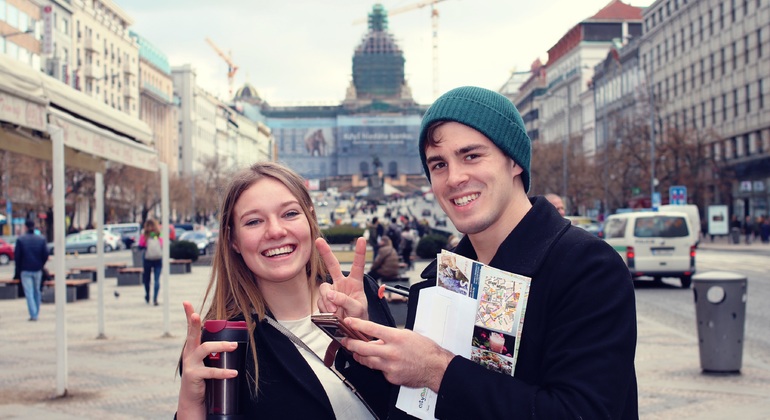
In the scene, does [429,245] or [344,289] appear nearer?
[344,289]

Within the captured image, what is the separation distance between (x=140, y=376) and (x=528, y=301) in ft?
27.6

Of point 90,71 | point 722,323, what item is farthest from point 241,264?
point 90,71

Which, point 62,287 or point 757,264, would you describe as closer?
point 62,287

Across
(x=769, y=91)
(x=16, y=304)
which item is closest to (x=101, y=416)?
(x=16, y=304)

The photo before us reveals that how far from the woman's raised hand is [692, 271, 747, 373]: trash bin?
8068mm

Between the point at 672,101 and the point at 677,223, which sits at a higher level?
the point at 672,101

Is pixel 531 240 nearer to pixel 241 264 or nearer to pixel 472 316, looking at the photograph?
pixel 472 316

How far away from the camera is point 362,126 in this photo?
17412cm

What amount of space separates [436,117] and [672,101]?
70.2 meters

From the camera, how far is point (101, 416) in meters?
8.06

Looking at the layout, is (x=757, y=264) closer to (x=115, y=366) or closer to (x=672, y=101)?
(x=115, y=366)

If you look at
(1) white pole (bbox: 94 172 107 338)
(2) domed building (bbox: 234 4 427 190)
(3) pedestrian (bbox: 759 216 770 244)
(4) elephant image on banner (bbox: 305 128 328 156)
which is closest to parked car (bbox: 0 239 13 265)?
(1) white pole (bbox: 94 172 107 338)

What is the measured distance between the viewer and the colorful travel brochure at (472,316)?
231 cm

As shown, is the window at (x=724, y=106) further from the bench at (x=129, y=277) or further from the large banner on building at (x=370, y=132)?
the large banner on building at (x=370, y=132)
